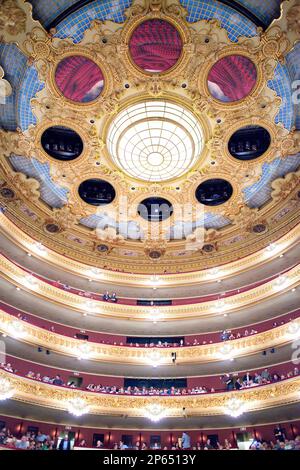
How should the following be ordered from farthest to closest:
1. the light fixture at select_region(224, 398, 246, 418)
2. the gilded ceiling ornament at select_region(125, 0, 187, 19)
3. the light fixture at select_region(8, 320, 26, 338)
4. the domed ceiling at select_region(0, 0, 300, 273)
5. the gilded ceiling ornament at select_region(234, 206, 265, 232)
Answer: the gilded ceiling ornament at select_region(234, 206, 265, 232) → the light fixture at select_region(8, 320, 26, 338) → the domed ceiling at select_region(0, 0, 300, 273) → the gilded ceiling ornament at select_region(125, 0, 187, 19) → the light fixture at select_region(224, 398, 246, 418)

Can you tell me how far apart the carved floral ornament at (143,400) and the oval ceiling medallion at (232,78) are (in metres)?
14.2

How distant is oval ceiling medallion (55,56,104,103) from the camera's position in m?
16.5

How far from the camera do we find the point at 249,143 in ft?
64.2

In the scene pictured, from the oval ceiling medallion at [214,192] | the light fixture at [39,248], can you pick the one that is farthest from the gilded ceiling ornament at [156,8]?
the light fixture at [39,248]

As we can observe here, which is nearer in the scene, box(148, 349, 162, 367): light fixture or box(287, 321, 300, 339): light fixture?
box(287, 321, 300, 339): light fixture

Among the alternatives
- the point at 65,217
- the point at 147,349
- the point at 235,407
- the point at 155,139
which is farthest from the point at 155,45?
the point at 235,407

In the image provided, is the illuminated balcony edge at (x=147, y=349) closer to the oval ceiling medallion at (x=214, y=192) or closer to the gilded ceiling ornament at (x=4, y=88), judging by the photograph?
the oval ceiling medallion at (x=214, y=192)

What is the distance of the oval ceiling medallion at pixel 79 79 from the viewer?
54.0 ft

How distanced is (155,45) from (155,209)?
33.4 feet

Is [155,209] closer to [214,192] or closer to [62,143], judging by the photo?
[214,192]

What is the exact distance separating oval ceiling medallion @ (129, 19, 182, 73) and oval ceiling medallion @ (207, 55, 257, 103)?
2.22 metres

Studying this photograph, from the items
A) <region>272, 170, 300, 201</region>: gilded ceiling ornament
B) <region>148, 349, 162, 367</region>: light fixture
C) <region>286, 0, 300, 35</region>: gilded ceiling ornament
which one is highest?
<region>286, 0, 300, 35</region>: gilded ceiling ornament

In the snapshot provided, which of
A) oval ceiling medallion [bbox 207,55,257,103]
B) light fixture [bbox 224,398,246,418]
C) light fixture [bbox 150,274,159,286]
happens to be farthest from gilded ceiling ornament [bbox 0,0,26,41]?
light fixture [bbox 224,398,246,418]

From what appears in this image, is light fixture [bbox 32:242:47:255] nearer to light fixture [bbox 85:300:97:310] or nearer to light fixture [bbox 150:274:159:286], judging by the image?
light fixture [bbox 85:300:97:310]
